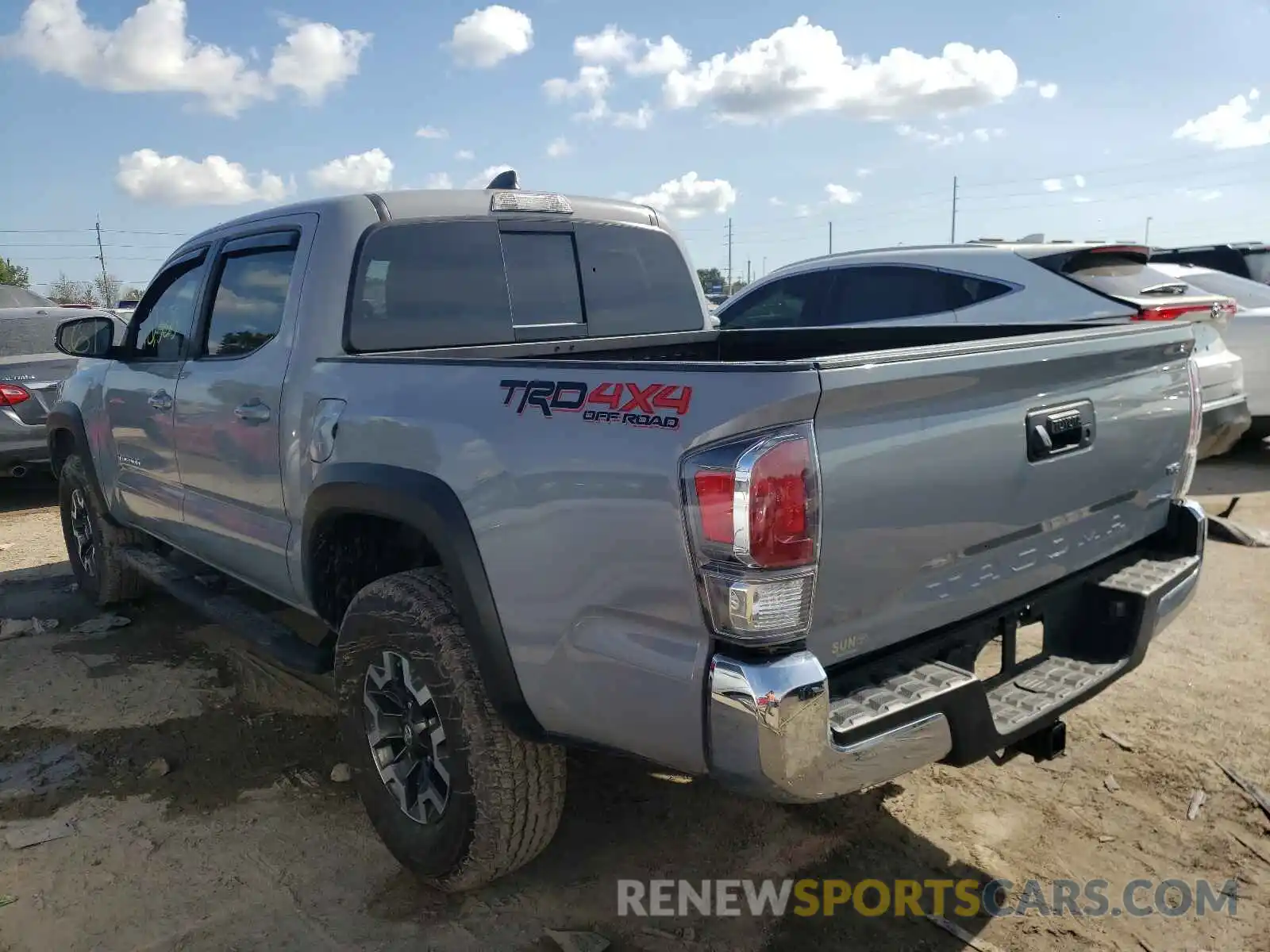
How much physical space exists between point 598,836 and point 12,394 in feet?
24.1

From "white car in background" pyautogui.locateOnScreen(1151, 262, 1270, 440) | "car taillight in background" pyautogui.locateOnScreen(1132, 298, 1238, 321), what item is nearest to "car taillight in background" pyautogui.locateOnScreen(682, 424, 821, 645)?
"car taillight in background" pyautogui.locateOnScreen(1132, 298, 1238, 321)

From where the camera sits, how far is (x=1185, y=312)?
639cm

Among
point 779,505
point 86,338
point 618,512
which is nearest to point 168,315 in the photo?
point 86,338

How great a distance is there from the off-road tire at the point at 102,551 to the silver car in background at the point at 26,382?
2.68m

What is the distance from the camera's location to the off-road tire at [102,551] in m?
5.19

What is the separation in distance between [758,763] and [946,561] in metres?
0.72

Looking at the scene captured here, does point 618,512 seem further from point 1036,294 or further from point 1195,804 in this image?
point 1036,294

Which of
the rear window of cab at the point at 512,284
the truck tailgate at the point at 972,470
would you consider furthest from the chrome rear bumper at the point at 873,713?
the rear window of cab at the point at 512,284

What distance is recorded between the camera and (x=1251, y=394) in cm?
774

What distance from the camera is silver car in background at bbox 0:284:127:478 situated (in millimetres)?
8078

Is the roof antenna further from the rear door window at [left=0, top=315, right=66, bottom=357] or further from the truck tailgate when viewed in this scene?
the rear door window at [left=0, top=315, right=66, bottom=357]

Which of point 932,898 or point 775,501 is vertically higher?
point 775,501

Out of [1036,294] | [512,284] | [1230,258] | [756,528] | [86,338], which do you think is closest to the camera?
[756,528]

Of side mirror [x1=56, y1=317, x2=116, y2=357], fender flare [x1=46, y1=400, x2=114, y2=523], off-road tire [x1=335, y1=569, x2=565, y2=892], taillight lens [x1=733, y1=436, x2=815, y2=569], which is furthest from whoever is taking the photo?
fender flare [x1=46, y1=400, x2=114, y2=523]
